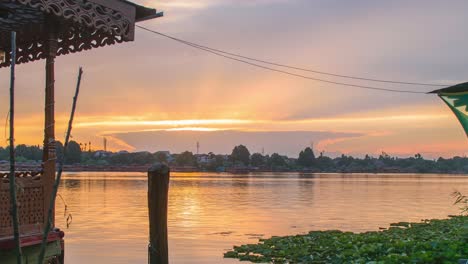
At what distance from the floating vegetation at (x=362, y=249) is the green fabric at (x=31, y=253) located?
7.51m

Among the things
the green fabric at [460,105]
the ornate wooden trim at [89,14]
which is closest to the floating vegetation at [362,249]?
the green fabric at [460,105]

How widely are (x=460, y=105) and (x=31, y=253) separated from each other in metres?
9.59

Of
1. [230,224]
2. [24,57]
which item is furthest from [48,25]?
[230,224]

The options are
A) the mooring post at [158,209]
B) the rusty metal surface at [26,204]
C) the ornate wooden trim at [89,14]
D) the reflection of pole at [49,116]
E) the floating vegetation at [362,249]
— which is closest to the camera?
the ornate wooden trim at [89,14]

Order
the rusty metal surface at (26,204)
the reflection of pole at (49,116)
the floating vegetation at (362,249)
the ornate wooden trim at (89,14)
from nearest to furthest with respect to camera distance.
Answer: the ornate wooden trim at (89,14) → the rusty metal surface at (26,204) → the reflection of pole at (49,116) → the floating vegetation at (362,249)

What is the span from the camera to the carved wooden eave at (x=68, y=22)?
33.8 ft

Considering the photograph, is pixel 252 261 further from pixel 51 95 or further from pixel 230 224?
pixel 230 224

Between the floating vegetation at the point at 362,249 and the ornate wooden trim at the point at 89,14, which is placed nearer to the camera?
the ornate wooden trim at the point at 89,14

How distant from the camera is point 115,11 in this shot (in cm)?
1135

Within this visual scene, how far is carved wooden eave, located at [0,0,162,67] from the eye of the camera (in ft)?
33.8

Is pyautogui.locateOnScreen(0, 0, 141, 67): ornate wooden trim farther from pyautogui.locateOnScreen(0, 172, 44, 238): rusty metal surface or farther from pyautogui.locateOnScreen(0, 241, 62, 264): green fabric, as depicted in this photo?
pyautogui.locateOnScreen(0, 241, 62, 264): green fabric

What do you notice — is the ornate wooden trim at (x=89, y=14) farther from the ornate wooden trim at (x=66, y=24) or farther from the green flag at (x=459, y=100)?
the green flag at (x=459, y=100)

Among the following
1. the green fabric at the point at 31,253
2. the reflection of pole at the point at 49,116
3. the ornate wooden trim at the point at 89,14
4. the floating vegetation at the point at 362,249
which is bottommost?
the floating vegetation at the point at 362,249

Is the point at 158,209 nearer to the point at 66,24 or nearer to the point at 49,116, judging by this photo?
the point at 49,116
